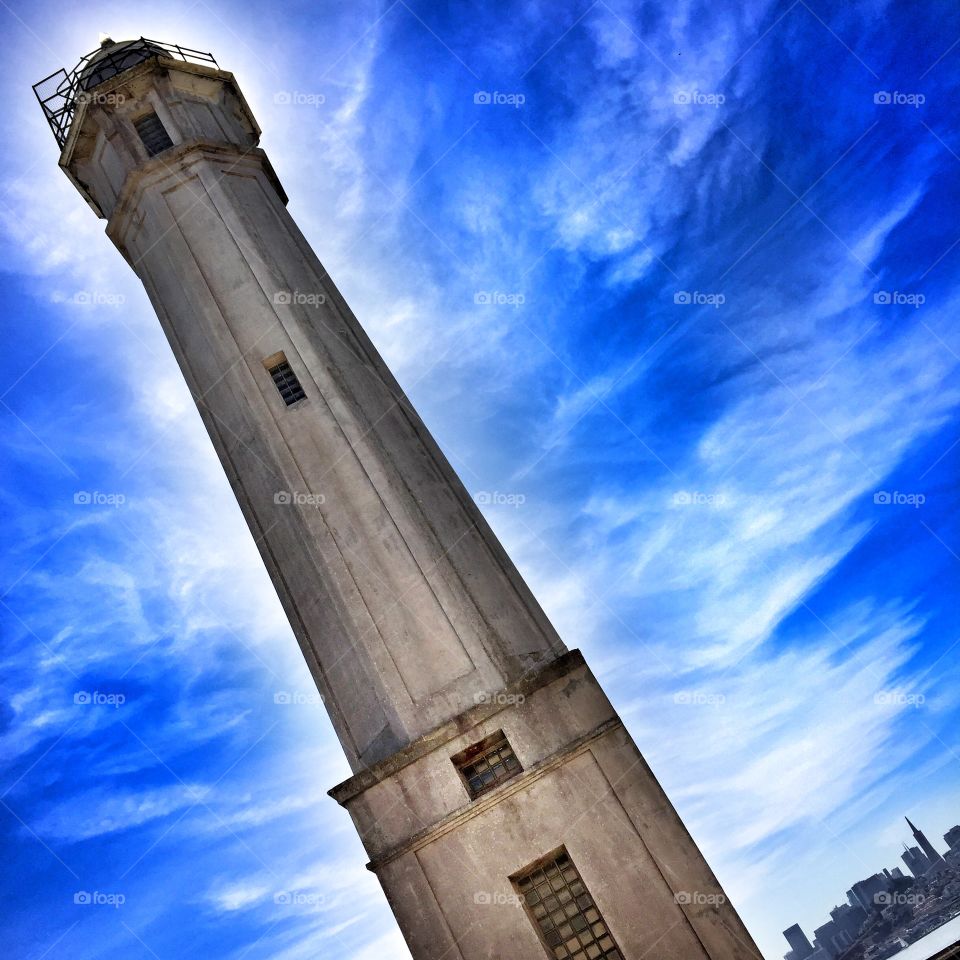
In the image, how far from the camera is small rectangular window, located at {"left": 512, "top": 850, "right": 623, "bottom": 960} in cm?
1433

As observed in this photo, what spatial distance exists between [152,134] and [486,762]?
2053cm

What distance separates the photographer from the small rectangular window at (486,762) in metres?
15.7

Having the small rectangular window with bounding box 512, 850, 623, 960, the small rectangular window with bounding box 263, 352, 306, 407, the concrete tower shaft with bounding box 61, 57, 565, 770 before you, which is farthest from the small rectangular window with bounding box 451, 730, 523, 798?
the small rectangular window with bounding box 263, 352, 306, 407

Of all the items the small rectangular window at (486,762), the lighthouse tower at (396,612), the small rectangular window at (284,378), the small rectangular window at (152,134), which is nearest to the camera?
the lighthouse tower at (396,612)

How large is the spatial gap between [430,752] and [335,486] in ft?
20.5

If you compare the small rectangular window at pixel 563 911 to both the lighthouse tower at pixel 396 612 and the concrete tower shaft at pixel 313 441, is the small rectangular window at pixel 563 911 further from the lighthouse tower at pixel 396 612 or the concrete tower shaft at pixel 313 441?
the concrete tower shaft at pixel 313 441

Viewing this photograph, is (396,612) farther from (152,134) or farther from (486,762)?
(152,134)

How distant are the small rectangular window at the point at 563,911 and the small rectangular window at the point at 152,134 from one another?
852 inches

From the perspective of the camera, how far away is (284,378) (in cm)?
2053

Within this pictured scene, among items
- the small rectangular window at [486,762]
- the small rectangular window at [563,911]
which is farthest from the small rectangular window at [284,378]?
the small rectangular window at [563,911]

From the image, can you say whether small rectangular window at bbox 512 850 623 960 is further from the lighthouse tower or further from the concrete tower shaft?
the concrete tower shaft

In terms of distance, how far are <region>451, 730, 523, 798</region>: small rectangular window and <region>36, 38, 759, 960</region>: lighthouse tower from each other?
4 cm

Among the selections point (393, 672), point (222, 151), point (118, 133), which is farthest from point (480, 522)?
point (118, 133)

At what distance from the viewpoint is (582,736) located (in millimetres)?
15633
